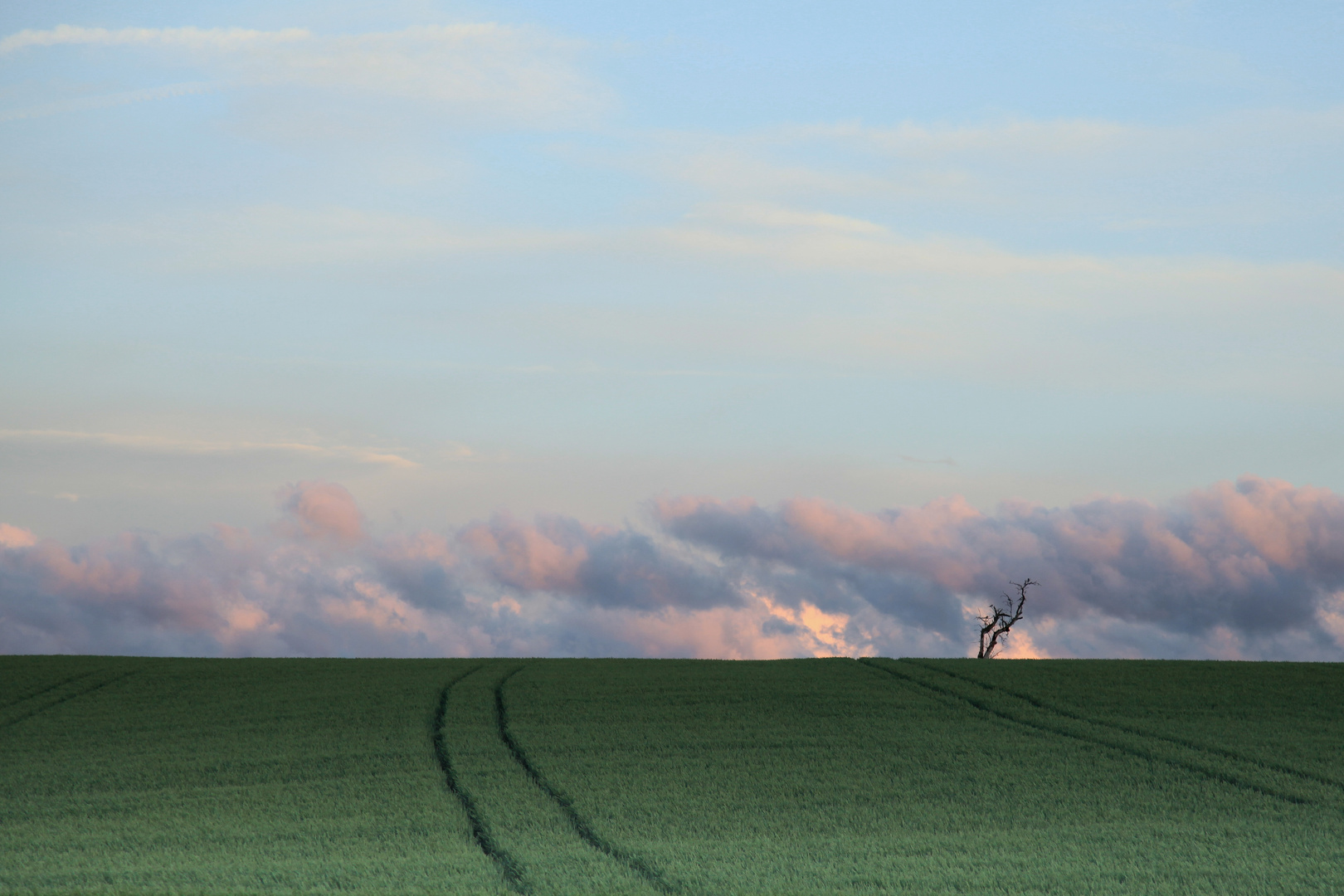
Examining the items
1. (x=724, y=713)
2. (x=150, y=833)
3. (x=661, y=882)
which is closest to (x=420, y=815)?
(x=150, y=833)

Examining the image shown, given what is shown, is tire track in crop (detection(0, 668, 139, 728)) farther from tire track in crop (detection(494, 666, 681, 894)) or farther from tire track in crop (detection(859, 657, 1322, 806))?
tire track in crop (detection(859, 657, 1322, 806))

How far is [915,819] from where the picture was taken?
12867mm

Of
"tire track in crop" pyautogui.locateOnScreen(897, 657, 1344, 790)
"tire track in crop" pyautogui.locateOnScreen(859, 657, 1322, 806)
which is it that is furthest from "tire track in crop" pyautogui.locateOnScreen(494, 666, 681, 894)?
"tire track in crop" pyautogui.locateOnScreen(897, 657, 1344, 790)

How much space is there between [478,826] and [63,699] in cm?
1661

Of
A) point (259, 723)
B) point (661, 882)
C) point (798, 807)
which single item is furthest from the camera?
point (259, 723)

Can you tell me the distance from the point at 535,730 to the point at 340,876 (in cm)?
797

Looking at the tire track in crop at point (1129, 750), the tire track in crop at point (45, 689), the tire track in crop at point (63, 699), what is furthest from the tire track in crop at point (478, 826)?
the tire track in crop at point (45, 689)

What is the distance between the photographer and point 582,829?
12336 mm

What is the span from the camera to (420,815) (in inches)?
515

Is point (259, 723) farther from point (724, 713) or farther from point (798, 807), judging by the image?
point (798, 807)

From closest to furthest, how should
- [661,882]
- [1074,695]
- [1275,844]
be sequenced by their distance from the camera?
[661,882] < [1275,844] < [1074,695]

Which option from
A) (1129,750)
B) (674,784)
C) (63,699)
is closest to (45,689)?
(63,699)

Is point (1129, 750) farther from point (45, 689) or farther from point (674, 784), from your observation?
point (45, 689)

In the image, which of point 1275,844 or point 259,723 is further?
point 259,723
